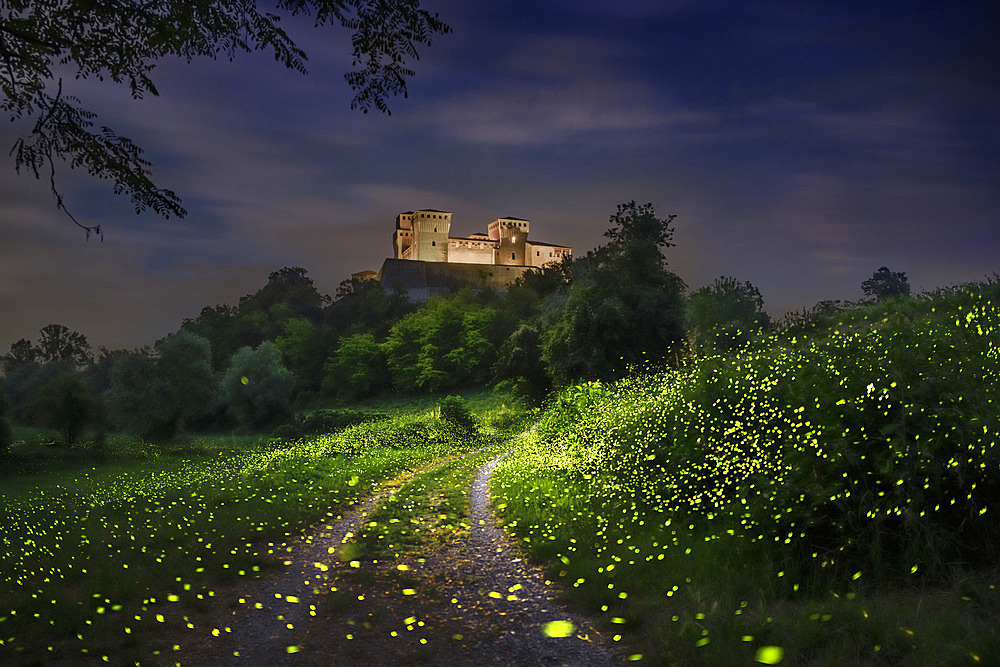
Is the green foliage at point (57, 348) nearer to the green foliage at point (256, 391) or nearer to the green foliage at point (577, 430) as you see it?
the green foliage at point (256, 391)

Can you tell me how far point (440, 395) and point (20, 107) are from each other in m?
46.4

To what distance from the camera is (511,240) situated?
10844cm

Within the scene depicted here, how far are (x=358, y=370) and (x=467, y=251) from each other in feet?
171

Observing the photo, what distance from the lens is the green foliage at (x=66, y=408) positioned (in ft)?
110

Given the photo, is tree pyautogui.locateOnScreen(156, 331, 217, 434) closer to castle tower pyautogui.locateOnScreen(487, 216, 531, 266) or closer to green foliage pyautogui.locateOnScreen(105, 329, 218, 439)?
green foliage pyautogui.locateOnScreen(105, 329, 218, 439)

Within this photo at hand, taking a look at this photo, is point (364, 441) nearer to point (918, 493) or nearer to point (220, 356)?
point (918, 493)

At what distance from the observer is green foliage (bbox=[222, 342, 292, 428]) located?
45719 mm

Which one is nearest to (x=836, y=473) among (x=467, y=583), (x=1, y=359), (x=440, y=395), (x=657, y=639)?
(x=657, y=639)

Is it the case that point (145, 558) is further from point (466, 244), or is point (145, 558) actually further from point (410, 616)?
point (466, 244)

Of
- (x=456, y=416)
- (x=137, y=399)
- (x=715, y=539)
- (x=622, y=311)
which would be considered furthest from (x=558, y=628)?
(x=137, y=399)

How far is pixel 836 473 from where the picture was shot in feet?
19.5

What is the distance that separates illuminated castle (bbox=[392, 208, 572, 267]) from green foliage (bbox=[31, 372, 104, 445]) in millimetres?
72201

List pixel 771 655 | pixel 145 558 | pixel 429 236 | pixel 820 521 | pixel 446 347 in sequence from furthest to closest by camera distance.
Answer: pixel 429 236, pixel 446 347, pixel 145 558, pixel 820 521, pixel 771 655

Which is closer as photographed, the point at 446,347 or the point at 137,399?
the point at 137,399
